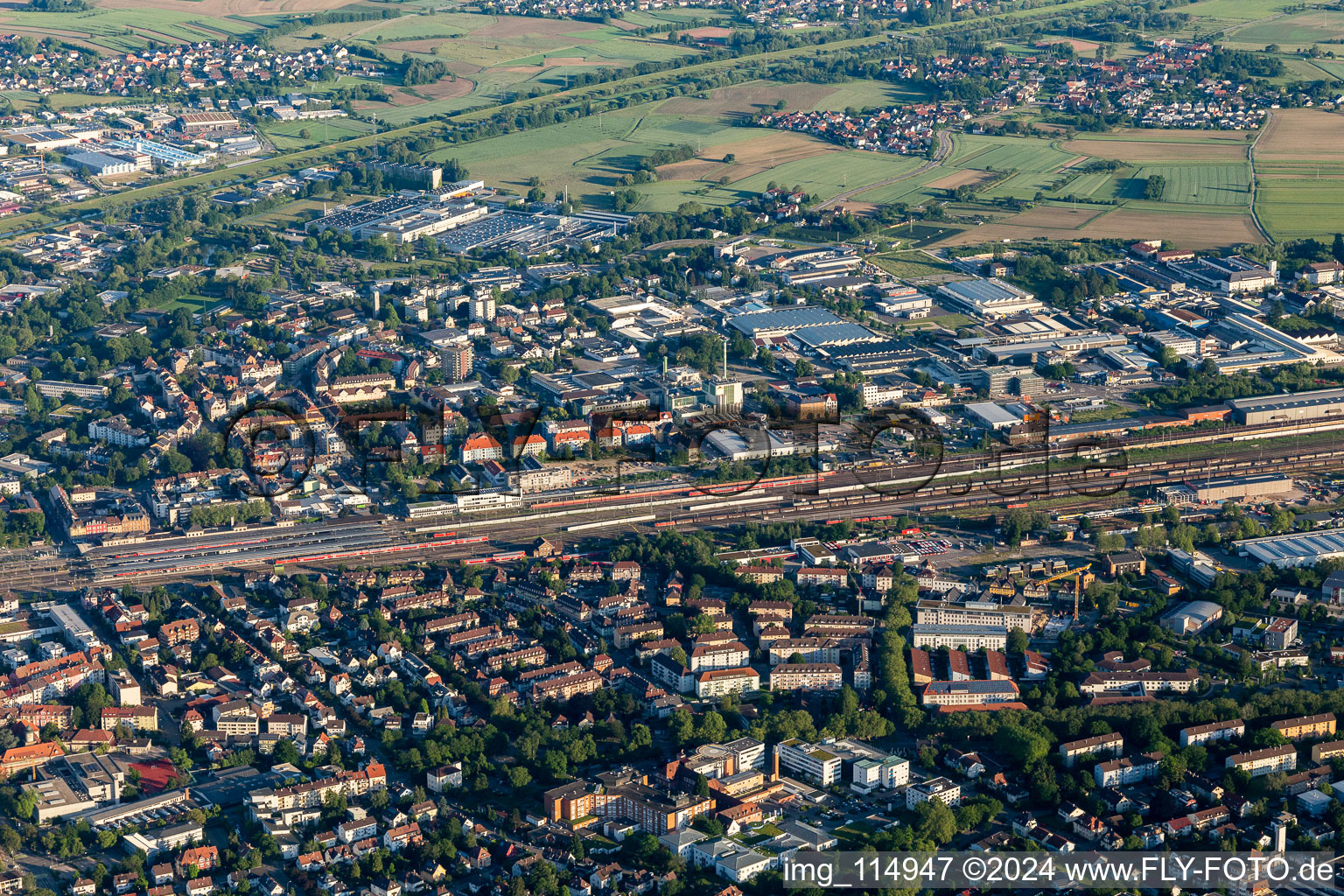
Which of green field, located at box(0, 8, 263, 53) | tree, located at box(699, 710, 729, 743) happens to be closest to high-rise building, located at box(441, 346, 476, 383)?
tree, located at box(699, 710, 729, 743)

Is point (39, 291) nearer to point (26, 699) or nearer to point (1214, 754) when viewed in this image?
point (26, 699)

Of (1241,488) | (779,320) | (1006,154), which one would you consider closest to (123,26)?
(1006,154)

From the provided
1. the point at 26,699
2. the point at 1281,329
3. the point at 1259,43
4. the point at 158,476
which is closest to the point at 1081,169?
Answer: the point at 1281,329

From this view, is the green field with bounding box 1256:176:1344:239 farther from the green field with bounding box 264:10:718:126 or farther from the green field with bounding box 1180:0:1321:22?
the green field with bounding box 264:10:718:126

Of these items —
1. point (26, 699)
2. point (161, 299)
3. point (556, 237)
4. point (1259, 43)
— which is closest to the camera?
point (26, 699)

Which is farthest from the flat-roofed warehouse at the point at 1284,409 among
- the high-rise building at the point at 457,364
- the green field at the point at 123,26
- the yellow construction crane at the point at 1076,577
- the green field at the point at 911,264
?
the green field at the point at 123,26

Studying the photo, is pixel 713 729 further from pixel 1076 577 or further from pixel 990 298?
pixel 990 298

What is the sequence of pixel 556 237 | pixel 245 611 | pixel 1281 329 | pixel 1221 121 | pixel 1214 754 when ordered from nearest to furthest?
pixel 1214 754
pixel 245 611
pixel 1281 329
pixel 556 237
pixel 1221 121
